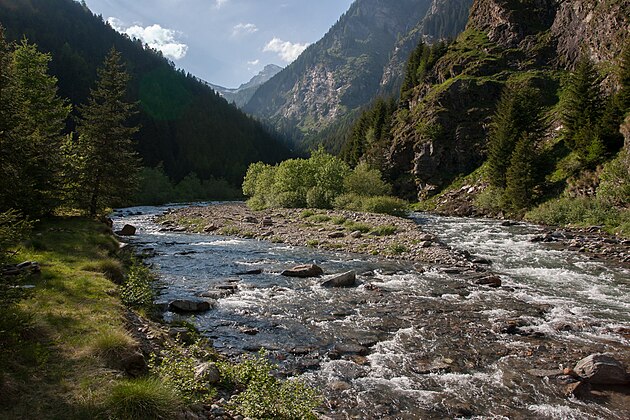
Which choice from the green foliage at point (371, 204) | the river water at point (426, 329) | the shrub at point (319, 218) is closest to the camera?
the river water at point (426, 329)

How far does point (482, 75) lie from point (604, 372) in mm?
96732

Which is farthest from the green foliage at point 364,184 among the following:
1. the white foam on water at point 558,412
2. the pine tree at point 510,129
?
the white foam on water at point 558,412

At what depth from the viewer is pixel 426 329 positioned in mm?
14141

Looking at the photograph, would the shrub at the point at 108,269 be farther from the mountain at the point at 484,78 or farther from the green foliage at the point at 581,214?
the mountain at the point at 484,78

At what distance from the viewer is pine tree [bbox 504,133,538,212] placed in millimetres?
51562

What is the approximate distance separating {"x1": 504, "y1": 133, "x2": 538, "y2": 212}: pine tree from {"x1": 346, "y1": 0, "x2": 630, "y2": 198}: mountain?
1896 cm

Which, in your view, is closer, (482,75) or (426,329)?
(426,329)

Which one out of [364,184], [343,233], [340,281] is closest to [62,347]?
[340,281]

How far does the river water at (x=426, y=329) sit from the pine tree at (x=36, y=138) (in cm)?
839

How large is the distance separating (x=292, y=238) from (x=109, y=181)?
17.5 m

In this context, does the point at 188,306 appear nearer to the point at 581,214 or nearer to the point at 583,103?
the point at 581,214

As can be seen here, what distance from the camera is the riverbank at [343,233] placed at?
28.4 meters

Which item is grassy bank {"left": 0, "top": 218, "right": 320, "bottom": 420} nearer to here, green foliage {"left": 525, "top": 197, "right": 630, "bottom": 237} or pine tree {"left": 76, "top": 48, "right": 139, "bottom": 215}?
pine tree {"left": 76, "top": 48, "right": 139, "bottom": 215}

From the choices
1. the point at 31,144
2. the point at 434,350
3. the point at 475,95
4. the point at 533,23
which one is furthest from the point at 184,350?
the point at 533,23
